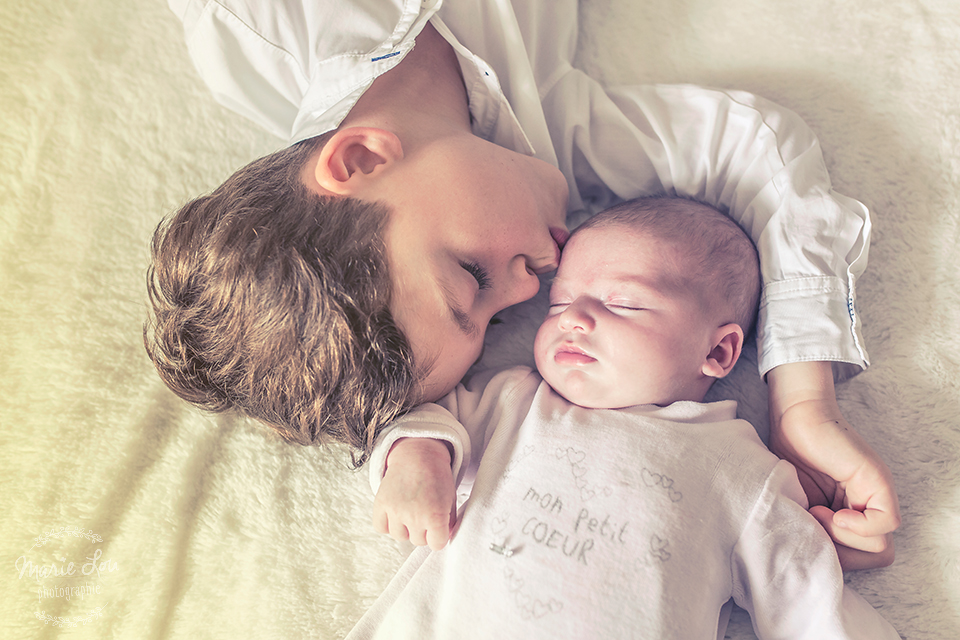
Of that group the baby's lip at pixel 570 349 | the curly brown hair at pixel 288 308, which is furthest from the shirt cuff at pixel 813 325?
the curly brown hair at pixel 288 308

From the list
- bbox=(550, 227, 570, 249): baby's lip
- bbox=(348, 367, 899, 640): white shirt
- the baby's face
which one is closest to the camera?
bbox=(348, 367, 899, 640): white shirt

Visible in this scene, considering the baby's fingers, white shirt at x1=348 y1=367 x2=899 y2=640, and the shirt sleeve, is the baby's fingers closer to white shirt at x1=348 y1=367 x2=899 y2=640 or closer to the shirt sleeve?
white shirt at x1=348 y1=367 x2=899 y2=640

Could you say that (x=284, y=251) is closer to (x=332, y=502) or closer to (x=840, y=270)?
(x=332, y=502)

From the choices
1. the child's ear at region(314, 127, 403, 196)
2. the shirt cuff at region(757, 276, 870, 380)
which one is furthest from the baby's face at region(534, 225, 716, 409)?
the child's ear at region(314, 127, 403, 196)

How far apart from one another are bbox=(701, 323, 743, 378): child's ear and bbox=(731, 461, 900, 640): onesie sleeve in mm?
176

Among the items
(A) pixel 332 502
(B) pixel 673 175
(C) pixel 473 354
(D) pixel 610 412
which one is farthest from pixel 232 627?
(B) pixel 673 175

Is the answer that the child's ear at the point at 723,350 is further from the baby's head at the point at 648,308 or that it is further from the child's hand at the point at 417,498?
the child's hand at the point at 417,498

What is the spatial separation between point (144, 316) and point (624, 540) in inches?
36.2

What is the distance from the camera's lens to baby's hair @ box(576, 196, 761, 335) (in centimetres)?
99

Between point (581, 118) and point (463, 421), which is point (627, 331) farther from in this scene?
point (581, 118)

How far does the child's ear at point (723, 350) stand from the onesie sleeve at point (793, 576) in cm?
18

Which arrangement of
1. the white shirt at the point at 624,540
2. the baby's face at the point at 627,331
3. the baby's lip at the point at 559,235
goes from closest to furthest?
the white shirt at the point at 624,540 < the baby's face at the point at 627,331 < the baby's lip at the point at 559,235

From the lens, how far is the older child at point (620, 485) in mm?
846

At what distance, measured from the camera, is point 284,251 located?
0.87 m
